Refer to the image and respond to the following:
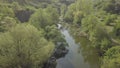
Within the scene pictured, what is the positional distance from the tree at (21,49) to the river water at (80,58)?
11151 mm

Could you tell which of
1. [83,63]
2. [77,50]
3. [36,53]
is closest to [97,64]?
[83,63]

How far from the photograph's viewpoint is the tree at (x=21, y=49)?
41000 mm

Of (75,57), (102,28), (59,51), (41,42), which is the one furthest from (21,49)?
(102,28)

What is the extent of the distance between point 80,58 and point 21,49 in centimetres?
2280

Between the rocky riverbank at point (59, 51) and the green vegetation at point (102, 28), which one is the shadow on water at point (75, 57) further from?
the green vegetation at point (102, 28)

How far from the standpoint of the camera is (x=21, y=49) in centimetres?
4191

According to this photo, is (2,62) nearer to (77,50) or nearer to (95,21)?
(77,50)

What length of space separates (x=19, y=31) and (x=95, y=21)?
36.7 m

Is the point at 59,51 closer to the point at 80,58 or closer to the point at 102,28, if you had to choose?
the point at 80,58

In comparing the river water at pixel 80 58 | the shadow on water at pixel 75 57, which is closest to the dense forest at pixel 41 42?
the shadow on water at pixel 75 57

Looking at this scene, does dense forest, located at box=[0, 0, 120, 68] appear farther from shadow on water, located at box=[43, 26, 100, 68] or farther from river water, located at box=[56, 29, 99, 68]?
river water, located at box=[56, 29, 99, 68]

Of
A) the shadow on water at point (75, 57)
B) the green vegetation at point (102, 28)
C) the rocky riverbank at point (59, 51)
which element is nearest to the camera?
the green vegetation at point (102, 28)

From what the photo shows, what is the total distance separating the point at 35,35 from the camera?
45.7 meters

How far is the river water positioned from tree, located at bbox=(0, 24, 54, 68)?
1115 centimetres
